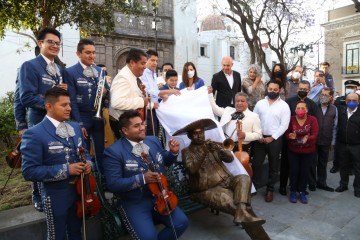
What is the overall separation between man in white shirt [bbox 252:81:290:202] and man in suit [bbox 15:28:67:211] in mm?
3523

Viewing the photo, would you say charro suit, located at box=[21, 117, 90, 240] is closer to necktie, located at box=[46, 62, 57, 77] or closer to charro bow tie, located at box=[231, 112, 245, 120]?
necktie, located at box=[46, 62, 57, 77]

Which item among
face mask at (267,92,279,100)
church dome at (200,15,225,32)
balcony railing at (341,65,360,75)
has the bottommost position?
face mask at (267,92,279,100)

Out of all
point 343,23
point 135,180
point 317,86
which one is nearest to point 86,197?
point 135,180

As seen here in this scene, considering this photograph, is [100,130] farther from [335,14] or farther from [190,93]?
[335,14]

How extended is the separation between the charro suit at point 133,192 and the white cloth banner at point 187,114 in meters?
1.09

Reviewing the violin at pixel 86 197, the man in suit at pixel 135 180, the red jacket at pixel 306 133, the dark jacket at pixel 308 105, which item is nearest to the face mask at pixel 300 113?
the red jacket at pixel 306 133

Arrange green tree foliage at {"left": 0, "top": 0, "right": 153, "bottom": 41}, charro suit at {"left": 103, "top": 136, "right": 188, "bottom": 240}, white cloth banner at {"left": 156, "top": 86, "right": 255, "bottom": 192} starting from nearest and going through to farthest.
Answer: charro suit at {"left": 103, "top": 136, "right": 188, "bottom": 240}, white cloth banner at {"left": 156, "top": 86, "right": 255, "bottom": 192}, green tree foliage at {"left": 0, "top": 0, "right": 153, "bottom": 41}

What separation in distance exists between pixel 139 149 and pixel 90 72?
4.68 feet

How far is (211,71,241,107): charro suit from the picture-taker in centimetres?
618

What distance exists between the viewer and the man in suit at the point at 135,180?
11.1 feet

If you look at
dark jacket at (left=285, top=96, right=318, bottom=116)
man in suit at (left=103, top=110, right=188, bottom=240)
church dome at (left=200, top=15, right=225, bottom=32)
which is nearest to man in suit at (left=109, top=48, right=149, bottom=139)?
man in suit at (left=103, top=110, right=188, bottom=240)

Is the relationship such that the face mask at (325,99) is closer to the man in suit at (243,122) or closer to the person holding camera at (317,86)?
the person holding camera at (317,86)

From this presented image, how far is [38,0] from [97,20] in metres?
1.93

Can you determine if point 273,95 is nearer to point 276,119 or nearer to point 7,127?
point 276,119
